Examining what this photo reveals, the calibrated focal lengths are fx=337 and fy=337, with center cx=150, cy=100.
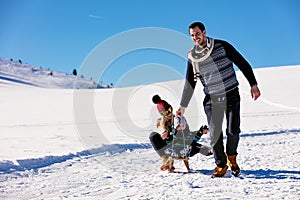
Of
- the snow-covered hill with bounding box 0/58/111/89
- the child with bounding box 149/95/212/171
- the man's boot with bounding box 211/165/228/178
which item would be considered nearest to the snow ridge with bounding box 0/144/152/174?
the child with bounding box 149/95/212/171

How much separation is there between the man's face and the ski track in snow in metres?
1.56

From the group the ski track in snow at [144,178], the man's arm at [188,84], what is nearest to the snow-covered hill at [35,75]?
the ski track in snow at [144,178]

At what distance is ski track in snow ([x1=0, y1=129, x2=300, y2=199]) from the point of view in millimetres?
3299

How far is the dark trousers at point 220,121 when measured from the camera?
3.92 meters

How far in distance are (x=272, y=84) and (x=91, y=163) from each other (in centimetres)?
2566

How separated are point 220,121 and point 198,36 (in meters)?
1.03

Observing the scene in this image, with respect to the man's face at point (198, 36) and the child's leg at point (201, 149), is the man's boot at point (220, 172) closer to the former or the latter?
the child's leg at point (201, 149)

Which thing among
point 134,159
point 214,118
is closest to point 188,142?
point 214,118

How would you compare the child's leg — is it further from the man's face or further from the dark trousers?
the man's face

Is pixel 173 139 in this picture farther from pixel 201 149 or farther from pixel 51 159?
pixel 51 159

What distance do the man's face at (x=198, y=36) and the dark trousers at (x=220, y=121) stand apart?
0.66 m

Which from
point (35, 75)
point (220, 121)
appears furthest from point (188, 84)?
point (35, 75)

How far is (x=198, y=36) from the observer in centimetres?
378

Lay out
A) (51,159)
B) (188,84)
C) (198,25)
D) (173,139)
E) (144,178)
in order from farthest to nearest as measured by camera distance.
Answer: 1. (51,159)
2. (173,139)
3. (188,84)
4. (144,178)
5. (198,25)
